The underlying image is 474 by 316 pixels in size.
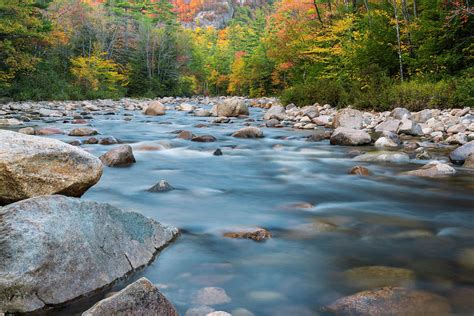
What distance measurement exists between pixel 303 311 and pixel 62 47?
42324 millimetres

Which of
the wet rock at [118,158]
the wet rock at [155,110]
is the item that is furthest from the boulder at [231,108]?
the wet rock at [118,158]

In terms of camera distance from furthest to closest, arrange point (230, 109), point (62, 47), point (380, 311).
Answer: point (62, 47), point (230, 109), point (380, 311)

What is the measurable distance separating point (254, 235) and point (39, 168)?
198cm

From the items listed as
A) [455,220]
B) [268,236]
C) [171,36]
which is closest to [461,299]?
[268,236]

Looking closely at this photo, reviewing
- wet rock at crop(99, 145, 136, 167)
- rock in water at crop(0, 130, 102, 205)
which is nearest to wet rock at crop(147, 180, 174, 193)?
rock in water at crop(0, 130, 102, 205)

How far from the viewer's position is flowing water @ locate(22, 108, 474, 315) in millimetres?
2891

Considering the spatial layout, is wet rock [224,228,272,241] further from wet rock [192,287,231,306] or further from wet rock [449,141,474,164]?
wet rock [449,141,474,164]

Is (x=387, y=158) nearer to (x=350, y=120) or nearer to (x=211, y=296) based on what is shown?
(x=350, y=120)

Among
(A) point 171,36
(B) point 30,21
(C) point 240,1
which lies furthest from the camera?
(C) point 240,1

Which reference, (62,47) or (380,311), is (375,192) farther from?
(62,47)

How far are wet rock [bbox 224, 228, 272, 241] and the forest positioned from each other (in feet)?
37.6

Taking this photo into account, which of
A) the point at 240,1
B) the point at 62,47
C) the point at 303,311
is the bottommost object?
the point at 303,311

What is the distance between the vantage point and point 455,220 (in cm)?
442

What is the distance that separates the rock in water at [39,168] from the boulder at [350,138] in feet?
22.1
